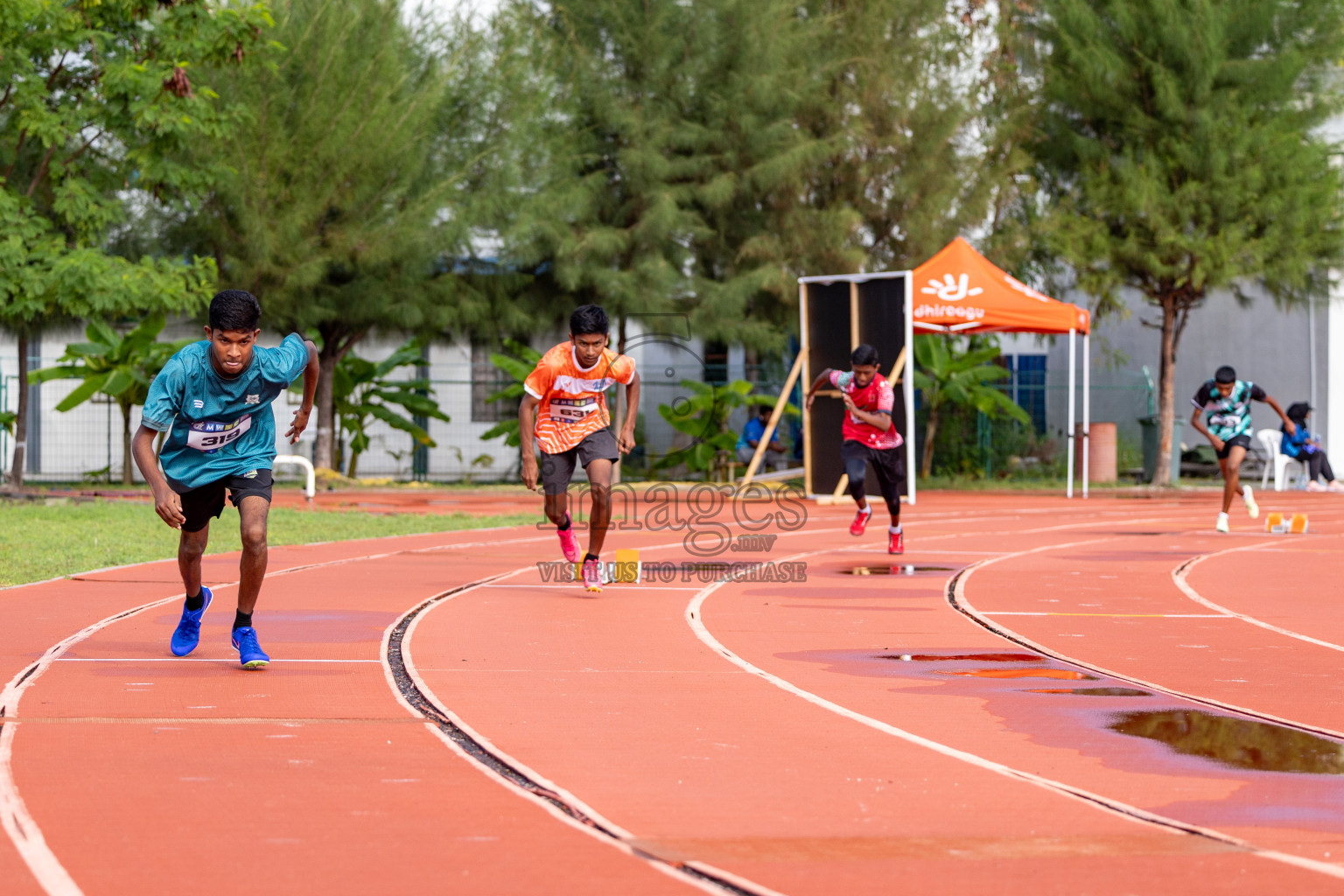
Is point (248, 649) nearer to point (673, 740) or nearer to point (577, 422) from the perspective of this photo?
point (673, 740)

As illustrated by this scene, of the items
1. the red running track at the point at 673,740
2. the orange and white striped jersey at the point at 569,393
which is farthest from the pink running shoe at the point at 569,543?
the orange and white striped jersey at the point at 569,393

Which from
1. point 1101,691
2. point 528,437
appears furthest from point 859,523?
point 1101,691

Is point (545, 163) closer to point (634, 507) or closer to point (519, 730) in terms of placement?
point (634, 507)

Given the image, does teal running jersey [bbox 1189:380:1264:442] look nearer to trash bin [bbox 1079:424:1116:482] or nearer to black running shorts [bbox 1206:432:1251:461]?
black running shorts [bbox 1206:432:1251:461]

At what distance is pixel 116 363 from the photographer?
22.8 meters

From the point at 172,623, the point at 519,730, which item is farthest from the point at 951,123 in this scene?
the point at 519,730

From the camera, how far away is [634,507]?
2041 cm

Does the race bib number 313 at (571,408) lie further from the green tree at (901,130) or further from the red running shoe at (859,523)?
the green tree at (901,130)

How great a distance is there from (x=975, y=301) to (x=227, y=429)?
15.2 meters

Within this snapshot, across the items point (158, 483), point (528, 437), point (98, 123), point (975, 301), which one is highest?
point (98, 123)

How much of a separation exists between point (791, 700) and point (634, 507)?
1402 centimetres

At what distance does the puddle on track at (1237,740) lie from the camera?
206 inches

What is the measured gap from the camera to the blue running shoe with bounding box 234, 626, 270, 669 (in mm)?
6902

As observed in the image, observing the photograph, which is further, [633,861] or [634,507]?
[634,507]
